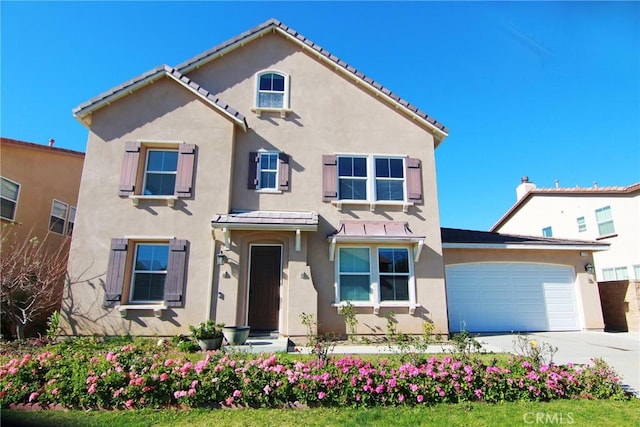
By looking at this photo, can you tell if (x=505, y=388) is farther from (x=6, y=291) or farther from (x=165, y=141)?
(x=6, y=291)

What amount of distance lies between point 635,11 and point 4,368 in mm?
13534

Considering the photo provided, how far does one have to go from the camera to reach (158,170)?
1142 cm

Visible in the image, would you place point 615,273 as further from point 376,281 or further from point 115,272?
point 115,272

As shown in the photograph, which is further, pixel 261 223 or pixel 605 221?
pixel 605 221

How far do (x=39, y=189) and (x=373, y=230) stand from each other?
13.7 m

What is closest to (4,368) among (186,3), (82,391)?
(82,391)

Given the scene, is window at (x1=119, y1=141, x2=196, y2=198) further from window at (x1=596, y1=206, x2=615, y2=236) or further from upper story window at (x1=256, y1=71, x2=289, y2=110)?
window at (x1=596, y1=206, x2=615, y2=236)

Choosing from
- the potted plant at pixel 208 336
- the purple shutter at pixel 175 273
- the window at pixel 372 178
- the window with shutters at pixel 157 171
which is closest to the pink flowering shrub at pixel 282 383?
the potted plant at pixel 208 336

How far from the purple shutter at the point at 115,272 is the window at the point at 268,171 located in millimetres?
4347

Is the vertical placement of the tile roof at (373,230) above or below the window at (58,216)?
below

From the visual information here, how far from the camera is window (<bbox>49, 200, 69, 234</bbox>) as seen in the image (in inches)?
569

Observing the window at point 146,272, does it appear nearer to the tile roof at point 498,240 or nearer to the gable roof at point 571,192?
the tile roof at point 498,240

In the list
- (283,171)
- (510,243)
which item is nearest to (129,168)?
(283,171)

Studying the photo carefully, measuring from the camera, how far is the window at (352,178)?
12031mm
